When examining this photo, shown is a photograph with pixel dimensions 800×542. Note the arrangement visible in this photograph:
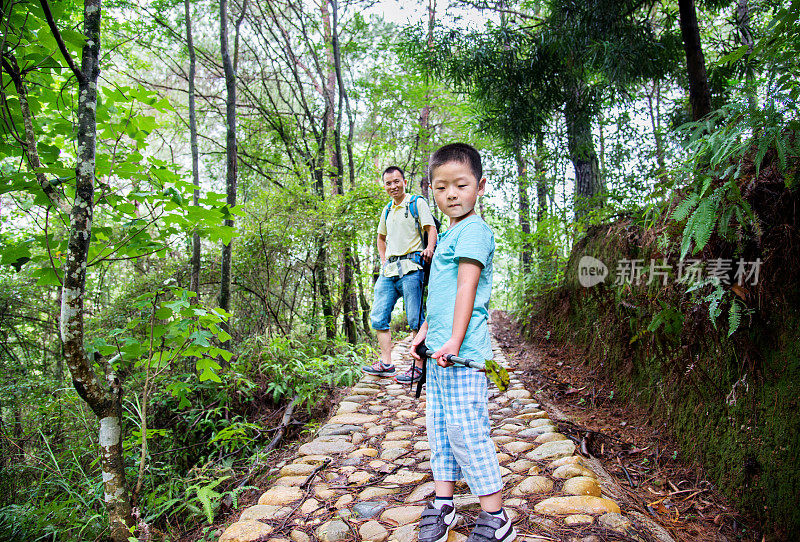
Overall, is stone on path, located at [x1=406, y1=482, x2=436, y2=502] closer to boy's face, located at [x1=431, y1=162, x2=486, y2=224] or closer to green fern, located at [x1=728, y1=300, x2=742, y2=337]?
boy's face, located at [x1=431, y1=162, x2=486, y2=224]

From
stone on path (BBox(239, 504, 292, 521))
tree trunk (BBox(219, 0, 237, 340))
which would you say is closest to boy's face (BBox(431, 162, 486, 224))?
stone on path (BBox(239, 504, 292, 521))

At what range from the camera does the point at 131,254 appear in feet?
8.00

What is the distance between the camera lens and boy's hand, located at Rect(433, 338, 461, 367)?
171 centimetres

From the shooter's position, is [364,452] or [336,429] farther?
[336,429]

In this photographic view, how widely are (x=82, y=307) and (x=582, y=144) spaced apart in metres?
6.37

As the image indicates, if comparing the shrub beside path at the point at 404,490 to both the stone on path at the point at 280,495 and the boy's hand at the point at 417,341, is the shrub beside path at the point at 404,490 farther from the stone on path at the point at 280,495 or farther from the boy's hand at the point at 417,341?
the boy's hand at the point at 417,341

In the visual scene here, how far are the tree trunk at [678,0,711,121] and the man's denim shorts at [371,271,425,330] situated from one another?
9.55 ft

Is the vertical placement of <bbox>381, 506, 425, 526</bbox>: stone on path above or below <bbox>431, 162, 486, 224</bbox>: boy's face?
below

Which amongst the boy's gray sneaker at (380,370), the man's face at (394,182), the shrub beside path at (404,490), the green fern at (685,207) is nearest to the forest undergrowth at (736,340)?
the green fern at (685,207)

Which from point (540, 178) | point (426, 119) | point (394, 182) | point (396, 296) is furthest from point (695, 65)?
point (426, 119)

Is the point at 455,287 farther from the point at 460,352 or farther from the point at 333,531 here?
the point at 333,531

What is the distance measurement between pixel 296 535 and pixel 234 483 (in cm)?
122

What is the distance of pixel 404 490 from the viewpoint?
7.61 ft

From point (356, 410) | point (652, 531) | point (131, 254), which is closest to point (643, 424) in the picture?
point (652, 531)
